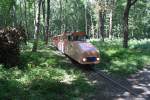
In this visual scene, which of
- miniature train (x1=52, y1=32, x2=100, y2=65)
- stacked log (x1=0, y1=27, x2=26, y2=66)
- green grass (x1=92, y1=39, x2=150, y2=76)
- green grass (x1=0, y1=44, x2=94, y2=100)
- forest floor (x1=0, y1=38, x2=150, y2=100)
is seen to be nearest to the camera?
green grass (x1=0, y1=44, x2=94, y2=100)

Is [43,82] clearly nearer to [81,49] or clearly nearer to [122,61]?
[81,49]

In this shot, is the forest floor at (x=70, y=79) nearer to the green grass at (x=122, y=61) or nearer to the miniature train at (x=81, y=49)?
the green grass at (x=122, y=61)

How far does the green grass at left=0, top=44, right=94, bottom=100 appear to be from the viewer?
12102 mm

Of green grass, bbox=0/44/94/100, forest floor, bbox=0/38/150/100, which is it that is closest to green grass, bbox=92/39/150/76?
forest floor, bbox=0/38/150/100

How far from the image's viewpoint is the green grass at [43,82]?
12102mm

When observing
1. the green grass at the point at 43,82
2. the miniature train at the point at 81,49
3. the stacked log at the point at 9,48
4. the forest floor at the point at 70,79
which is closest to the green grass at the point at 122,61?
the forest floor at the point at 70,79

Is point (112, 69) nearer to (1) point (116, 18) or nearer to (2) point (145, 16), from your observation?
(2) point (145, 16)

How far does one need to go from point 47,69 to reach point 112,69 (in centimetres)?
406

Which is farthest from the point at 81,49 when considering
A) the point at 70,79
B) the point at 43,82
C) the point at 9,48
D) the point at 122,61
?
the point at 43,82

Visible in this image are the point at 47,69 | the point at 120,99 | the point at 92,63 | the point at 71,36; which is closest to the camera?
the point at 120,99

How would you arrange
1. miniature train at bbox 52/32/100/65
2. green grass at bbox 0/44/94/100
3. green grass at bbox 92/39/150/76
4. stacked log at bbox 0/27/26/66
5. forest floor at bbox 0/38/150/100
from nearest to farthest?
green grass at bbox 0/44/94/100, forest floor at bbox 0/38/150/100, stacked log at bbox 0/27/26/66, miniature train at bbox 52/32/100/65, green grass at bbox 92/39/150/76

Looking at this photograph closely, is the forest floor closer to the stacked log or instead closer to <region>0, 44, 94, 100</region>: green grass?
<region>0, 44, 94, 100</region>: green grass

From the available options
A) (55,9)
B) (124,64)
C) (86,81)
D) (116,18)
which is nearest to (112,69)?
(124,64)

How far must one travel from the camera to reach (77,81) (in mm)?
14523
